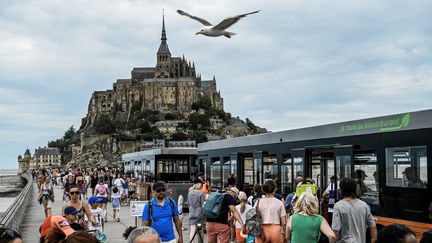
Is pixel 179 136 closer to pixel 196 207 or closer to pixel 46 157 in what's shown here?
pixel 46 157

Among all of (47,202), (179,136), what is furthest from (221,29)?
(179,136)

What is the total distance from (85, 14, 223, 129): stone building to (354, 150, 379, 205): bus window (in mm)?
150121

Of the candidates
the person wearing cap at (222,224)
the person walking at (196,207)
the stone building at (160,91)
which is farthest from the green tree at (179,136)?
the person wearing cap at (222,224)

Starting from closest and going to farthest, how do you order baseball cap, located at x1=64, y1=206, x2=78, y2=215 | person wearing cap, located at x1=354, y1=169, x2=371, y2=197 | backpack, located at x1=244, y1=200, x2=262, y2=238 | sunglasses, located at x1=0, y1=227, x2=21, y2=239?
sunglasses, located at x1=0, y1=227, x2=21, y2=239, baseball cap, located at x1=64, y1=206, x2=78, y2=215, backpack, located at x1=244, y1=200, x2=262, y2=238, person wearing cap, located at x1=354, y1=169, x2=371, y2=197

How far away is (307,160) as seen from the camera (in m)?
13.4

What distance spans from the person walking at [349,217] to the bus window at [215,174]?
13.3 metres

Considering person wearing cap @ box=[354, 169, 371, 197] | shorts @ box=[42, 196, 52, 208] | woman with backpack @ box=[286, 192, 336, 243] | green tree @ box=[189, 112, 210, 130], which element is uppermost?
green tree @ box=[189, 112, 210, 130]

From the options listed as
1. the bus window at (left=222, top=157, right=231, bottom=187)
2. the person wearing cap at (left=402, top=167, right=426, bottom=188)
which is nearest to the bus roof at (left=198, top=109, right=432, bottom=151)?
the person wearing cap at (left=402, top=167, right=426, bottom=188)

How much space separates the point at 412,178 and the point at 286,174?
5.34 meters

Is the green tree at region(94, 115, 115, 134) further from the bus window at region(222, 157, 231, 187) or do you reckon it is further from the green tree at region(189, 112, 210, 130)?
the bus window at region(222, 157, 231, 187)

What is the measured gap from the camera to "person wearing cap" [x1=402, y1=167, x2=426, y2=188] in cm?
915

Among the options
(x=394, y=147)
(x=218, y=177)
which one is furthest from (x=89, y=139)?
(x=394, y=147)

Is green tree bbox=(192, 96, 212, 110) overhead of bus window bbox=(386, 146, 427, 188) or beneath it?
overhead

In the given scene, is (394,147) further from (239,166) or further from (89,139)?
(89,139)
